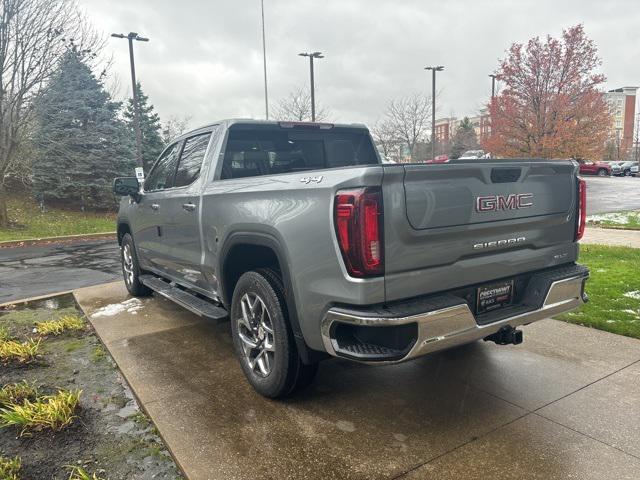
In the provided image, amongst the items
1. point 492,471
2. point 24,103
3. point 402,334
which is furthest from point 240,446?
point 24,103

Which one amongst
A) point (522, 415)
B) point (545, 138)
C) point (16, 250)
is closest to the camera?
point (522, 415)

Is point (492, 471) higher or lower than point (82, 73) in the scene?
lower

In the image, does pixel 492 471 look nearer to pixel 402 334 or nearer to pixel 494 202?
pixel 402 334

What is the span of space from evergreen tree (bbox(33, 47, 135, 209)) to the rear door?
56.3 ft

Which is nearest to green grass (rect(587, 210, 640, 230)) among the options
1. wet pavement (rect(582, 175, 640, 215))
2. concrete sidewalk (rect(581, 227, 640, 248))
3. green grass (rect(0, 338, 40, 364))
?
concrete sidewalk (rect(581, 227, 640, 248))

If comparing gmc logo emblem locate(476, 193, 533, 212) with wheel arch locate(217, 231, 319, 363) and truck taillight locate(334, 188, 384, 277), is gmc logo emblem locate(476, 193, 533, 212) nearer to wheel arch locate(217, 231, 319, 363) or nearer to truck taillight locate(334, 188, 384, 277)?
truck taillight locate(334, 188, 384, 277)

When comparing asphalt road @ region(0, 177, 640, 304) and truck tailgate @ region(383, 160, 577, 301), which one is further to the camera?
asphalt road @ region(0, 177, 640, 304)

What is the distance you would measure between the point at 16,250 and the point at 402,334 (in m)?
13.8

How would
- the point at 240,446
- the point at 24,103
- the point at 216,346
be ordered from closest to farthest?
the point at 240,446 < the point at 216,346 < the point at 24,103

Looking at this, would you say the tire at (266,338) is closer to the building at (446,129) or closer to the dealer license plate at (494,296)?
the dealer license plate at (494,296)

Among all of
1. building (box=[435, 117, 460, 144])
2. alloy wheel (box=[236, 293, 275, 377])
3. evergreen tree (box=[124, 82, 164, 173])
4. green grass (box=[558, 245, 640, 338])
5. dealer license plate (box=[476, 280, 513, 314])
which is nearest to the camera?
dealer license plate (box=[476, 280, 513, 314])

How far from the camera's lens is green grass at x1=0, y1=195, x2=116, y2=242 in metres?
16.8

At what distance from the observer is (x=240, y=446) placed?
2.70 meters

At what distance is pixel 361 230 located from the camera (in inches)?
94.4
